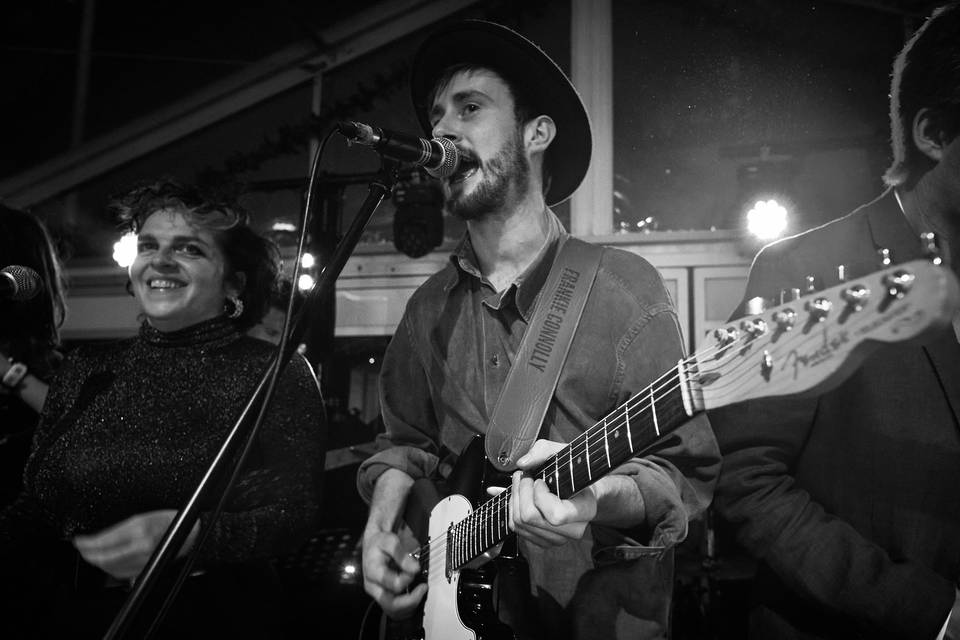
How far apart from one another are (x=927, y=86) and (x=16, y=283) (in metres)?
2.46

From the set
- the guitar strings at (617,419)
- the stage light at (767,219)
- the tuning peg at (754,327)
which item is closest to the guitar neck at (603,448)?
the guitar strings at (617,419)

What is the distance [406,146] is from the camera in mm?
1398

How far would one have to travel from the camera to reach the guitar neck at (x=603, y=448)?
108 centimetres

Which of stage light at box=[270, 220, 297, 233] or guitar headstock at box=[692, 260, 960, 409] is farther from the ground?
stage light at box=[270, 220, 297, 233]

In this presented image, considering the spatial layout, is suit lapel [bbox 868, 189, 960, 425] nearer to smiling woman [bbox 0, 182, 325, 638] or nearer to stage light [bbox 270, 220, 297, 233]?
smiling woman [bbox 0, 182, 325, 638]

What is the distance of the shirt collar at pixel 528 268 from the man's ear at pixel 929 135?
896mm

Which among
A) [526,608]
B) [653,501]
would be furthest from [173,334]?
[653,501]

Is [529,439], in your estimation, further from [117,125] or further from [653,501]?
[117,125]

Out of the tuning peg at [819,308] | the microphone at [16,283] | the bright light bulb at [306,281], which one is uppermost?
the bright light bulb at [306,281]

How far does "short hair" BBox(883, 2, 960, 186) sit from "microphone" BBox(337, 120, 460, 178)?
1015mm

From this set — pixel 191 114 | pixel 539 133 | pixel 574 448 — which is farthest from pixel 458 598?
pixel 191 114

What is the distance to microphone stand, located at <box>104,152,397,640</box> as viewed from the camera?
1096 millimetres

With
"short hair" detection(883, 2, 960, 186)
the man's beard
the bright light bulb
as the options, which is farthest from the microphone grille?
the bright light bulb

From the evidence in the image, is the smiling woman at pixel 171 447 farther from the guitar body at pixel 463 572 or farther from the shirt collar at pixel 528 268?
the shirt collar at pixel 528 268
